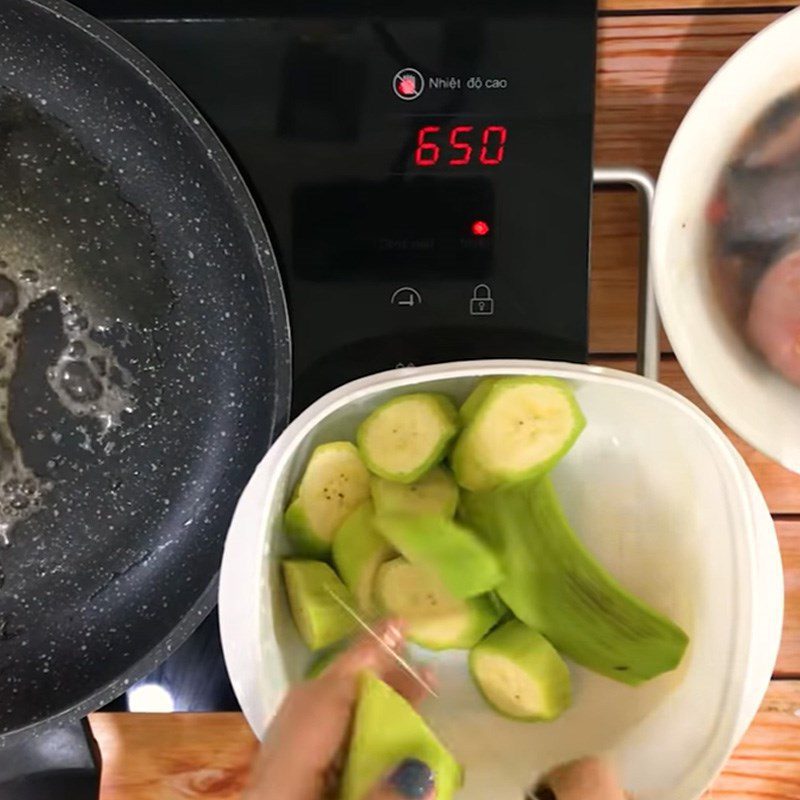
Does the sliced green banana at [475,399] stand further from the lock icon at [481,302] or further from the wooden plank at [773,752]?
the wooden plank at [773,752]

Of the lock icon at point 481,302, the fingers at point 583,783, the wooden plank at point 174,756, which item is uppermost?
the lock icon at point 481,302

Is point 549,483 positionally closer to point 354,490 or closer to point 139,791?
point 354,490

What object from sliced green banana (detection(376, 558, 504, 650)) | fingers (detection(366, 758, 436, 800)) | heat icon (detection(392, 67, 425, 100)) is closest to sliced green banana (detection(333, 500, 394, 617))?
sliced green banana (detection(376, 558, 504, 650))

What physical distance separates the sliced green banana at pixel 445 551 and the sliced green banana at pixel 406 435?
28mm

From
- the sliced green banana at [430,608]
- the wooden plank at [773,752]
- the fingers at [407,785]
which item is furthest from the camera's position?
the wooden plank at [773,752]

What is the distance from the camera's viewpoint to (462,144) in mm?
555

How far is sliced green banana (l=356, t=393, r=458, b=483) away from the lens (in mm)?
521

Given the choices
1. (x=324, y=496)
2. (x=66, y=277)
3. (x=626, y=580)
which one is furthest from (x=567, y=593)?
(x=66, y=277)

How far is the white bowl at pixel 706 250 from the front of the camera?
52cm

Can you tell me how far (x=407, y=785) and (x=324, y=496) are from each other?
7.0 inches

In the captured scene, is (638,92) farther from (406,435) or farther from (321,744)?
(321,744)

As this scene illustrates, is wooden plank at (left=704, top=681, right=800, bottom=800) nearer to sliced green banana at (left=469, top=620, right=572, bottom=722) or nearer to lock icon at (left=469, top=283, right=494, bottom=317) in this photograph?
sliced green banana at (left=469, top=620, right=572, bottom=722)

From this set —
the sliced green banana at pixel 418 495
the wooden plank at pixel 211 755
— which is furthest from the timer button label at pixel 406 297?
the wooden plank at pixel 211 755

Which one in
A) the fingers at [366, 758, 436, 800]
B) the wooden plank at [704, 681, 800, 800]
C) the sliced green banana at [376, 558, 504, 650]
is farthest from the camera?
the wooden plank at [704, 681, 800, 800]
